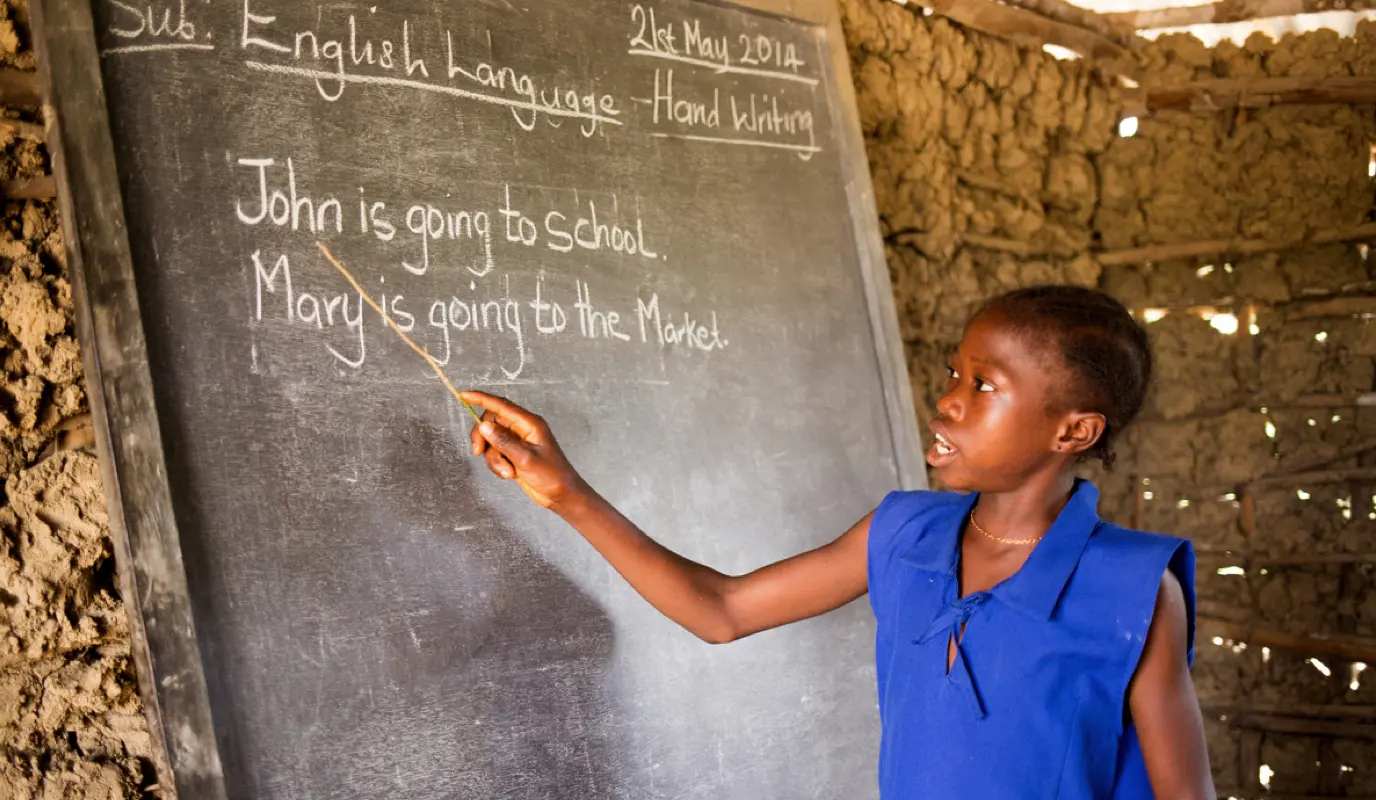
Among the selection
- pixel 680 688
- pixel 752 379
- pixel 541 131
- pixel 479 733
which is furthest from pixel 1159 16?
pixel 479 733

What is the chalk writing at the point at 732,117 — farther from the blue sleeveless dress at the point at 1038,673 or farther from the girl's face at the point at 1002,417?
the blue sleeveless dress at the point at 1038,673

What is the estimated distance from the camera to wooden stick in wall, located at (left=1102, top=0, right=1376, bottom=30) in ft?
14.0

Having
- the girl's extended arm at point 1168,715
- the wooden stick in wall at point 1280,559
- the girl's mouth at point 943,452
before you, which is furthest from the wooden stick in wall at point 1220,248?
the girl's extended arm at point 1168,715

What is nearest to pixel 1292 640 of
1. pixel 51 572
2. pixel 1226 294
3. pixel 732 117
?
pixel 1226 294

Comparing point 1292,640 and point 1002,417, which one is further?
point 1292,640

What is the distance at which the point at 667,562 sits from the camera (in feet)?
5.96

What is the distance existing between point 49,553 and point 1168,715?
5.29 feet

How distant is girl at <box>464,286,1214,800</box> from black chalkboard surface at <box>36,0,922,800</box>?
24 cm

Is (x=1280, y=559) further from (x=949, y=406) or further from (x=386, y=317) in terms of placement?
(x=386, y=317)

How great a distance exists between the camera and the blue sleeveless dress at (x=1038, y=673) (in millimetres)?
1517

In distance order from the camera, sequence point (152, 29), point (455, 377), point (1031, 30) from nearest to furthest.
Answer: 1. point (152, 29)
2. point (455, 377)
3. point (1031, 30)

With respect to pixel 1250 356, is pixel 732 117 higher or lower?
higher

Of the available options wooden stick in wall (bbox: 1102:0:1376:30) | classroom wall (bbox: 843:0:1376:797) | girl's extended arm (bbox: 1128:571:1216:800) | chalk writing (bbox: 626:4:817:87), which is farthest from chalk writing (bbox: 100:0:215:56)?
wooden stick in wall (bbox: 1102:0:1376:30)

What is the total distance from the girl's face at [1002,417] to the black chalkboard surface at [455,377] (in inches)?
26.5
